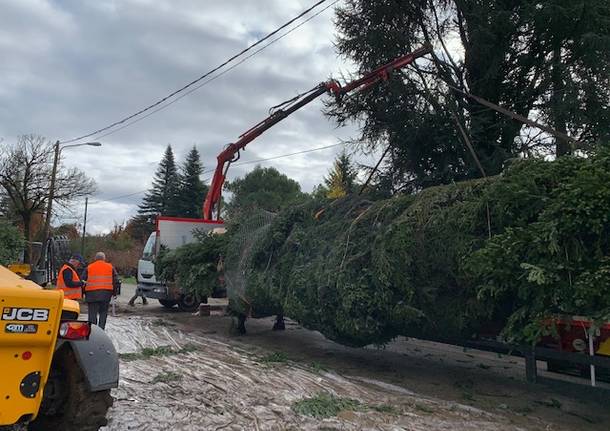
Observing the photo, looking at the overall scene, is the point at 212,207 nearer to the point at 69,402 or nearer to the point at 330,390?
the point at 330,390

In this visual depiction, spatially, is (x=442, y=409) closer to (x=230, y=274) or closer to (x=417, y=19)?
(x=230, y=274)

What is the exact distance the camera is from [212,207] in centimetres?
1590

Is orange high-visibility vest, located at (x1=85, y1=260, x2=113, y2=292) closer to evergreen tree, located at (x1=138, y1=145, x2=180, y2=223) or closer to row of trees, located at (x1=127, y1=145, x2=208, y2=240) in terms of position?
row of trees, located at (x1=127, y1=145, x2=208, y2=240)

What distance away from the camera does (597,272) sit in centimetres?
532

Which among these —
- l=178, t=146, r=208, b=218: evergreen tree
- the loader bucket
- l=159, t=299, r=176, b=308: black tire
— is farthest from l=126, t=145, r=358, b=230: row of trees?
the loader bucket

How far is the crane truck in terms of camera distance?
42.5 feet

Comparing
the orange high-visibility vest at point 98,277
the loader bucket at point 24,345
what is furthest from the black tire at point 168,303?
the loader bucket at point 24,345

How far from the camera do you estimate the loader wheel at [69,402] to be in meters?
4.01

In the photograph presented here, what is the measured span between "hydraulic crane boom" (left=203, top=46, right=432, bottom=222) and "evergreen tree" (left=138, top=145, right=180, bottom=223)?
43.9 meters

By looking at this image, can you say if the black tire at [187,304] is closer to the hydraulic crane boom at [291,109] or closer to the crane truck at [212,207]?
the crane truck at [212,207]

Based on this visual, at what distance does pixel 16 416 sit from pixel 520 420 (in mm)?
5038

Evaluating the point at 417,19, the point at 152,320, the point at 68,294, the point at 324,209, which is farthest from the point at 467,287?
the point at 417,19

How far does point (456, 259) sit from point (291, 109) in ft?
27.6

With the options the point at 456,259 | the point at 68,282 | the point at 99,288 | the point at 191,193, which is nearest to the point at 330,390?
the point at 456,259
